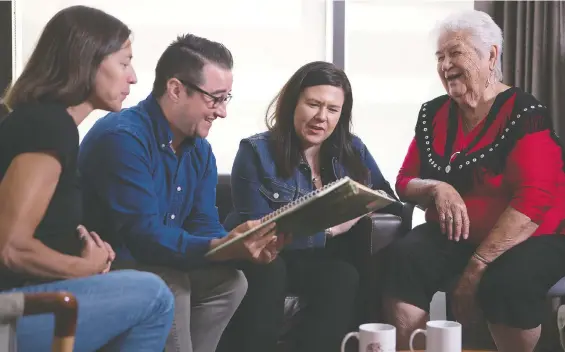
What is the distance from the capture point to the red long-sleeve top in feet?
6.95

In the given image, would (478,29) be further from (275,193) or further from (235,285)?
(235,285)

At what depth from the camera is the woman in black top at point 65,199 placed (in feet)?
4.20

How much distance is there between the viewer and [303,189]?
91.0 inches

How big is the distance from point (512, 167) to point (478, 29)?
1.52ft

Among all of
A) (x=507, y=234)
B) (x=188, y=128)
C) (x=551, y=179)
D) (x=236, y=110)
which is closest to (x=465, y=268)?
(x=507, y=234)

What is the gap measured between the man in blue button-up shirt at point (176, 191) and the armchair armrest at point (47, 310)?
1.71ft

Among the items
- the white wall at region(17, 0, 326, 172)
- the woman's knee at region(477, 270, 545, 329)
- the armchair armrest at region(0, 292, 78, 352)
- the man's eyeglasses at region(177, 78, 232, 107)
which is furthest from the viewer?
the white wall at region(17, 0, 326, 172)

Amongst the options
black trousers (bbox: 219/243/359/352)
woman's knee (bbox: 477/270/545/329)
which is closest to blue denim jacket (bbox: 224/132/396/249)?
black trousers (bbox: 219/243/359/352)

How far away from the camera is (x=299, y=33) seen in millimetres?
Answer: 3756

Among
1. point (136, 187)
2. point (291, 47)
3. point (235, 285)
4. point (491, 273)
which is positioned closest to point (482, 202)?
point (491, 273)

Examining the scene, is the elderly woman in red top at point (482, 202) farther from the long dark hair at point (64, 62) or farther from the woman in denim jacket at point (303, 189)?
the long dark hair at point (64, 62)

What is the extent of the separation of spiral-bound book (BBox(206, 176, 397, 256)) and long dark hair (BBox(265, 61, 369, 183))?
25.7 inches

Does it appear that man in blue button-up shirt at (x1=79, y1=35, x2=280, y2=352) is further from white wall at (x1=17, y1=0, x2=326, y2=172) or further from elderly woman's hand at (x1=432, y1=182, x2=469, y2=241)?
white wall at (x1=17, y1=0, x2=326, y2=172)

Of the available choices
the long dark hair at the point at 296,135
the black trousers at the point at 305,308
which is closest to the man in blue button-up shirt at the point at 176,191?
the black trousers at the point at 305,308
